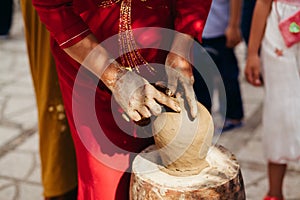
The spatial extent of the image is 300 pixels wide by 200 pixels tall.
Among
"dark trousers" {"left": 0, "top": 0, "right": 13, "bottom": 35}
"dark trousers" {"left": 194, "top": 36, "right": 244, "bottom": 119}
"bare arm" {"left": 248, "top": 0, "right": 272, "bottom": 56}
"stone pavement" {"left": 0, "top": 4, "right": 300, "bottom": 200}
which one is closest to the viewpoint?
"bare arm" {"left": 248, "top": 0, "right": 272, "bottom": 56}

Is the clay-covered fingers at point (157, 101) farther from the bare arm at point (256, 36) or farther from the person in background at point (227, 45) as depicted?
the person in background at point (227, 45)

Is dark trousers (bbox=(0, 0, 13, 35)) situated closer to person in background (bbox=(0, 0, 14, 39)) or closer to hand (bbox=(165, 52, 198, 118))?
person in background (bbox=(0, 0, 14, 39))

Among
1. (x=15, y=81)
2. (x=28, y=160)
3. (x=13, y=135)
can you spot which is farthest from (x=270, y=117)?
(x=15, y=81)

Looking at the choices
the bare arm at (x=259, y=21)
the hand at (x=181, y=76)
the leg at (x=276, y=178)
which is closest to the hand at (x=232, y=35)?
the bare arm at (x=259, y=21)

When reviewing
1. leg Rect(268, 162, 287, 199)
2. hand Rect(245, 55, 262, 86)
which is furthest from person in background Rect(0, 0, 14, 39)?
leg Rect(268, 162, 287, 199)

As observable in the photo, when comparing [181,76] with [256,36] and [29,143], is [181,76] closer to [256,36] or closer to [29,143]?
[256,36]

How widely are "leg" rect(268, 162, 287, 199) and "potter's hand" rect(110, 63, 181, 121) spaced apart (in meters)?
1.33

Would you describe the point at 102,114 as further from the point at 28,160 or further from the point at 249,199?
the point at 28,160

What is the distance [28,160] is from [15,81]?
1620 mm

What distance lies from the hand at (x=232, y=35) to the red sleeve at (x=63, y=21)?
2.19m

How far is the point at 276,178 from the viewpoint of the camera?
3180 mm

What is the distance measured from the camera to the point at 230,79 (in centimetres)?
434

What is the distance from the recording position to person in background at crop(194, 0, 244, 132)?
13.5ft

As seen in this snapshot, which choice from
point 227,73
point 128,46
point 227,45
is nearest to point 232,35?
point 227,45
